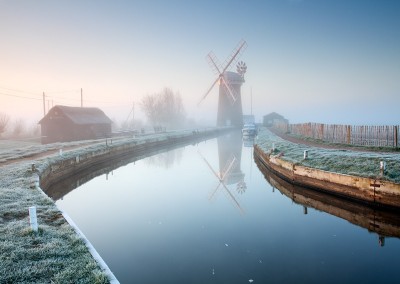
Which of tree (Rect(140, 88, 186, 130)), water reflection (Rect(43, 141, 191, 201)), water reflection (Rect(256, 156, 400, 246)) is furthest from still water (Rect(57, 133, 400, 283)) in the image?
tree (Rect(140, 88, 186, 130))

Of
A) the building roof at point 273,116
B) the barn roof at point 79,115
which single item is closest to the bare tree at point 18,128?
the barn roof at point 79,115

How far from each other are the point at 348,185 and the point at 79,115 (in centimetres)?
4095

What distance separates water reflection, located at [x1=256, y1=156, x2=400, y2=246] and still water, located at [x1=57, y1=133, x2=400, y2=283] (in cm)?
4

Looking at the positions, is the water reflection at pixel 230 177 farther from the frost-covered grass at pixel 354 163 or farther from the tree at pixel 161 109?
the tree at pixel 161 109

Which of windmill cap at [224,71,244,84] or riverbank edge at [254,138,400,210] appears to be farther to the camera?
windmill cap at [224,71,244,84]

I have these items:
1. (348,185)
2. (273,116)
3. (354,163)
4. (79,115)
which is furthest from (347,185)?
(273,116)

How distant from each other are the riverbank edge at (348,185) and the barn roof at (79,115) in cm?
3493

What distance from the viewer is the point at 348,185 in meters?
12.9

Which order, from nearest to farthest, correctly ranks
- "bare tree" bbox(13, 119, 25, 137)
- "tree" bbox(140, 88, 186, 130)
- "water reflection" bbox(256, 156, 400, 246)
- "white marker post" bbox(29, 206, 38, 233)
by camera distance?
"white marker post" bbox(29, 206, 38, 233)
"water reflection" bbox(256, 156, 400, 246)
"bare tree" bbox(13, 119, 25, 137)
"tree" bbox(140, 88, 186, 130)

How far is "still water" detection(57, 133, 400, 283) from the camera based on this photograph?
7.30 meters

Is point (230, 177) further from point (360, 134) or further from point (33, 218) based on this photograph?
point (33, 218)

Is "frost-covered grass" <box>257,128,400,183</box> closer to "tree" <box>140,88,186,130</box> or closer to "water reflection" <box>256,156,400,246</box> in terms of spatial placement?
"water reflection" <box>256,156,400,246</box>

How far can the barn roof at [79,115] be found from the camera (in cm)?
4228

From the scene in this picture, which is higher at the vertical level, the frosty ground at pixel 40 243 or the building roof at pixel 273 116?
the building roof at pixel 273 116
